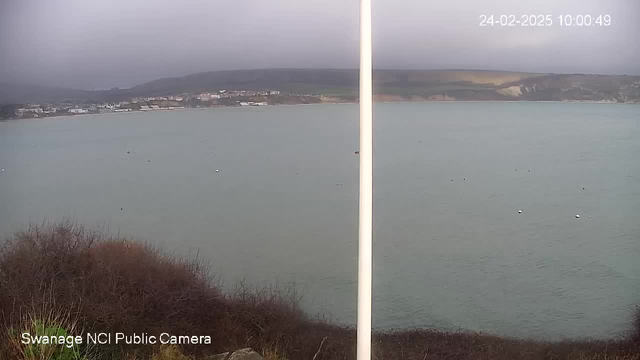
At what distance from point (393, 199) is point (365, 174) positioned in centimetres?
91

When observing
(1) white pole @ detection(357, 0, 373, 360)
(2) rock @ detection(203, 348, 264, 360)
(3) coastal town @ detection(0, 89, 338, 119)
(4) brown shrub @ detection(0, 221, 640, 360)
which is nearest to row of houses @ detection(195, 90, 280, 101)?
(3) coastal town @ detection(0, 89, 338, 119)

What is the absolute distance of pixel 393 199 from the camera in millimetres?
3330

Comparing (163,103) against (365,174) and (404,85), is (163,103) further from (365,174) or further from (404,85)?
(365,174)

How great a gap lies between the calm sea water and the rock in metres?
0.43

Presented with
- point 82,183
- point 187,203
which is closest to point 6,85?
point 82,183

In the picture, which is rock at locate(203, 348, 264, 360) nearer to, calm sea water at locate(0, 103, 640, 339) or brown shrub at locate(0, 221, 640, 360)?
brown shrub at locate(0, 221, 640, 360)

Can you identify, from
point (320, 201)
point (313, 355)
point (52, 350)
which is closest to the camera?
point (52, 350)

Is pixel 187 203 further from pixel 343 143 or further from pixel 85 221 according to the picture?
pixel 343 143

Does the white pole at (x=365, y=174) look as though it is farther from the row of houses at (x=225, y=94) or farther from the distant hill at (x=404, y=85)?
the row of houses at (x=225, y=94)

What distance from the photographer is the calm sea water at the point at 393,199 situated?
3.20 m

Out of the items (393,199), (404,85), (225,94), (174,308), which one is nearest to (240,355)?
(174,308)

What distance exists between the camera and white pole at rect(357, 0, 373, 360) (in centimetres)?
242

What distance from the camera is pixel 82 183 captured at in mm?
3461

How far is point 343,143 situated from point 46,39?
180 centimetres
